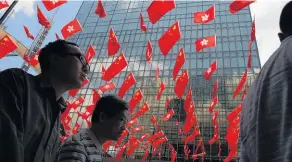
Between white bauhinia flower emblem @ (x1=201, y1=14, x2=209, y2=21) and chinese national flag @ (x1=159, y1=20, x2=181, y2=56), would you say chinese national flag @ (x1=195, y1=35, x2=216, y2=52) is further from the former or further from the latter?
chinese national flag @ (x1=159, y1=20, x2=181, y2=56)

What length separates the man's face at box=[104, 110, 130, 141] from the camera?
2.51 metres

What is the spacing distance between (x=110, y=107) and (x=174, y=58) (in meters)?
33.3

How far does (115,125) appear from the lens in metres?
2.54

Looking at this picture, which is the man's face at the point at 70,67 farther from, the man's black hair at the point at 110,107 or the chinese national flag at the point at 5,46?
the chinese national flag at the point at 5,46

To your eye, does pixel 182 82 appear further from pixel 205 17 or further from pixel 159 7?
pixel 159 7

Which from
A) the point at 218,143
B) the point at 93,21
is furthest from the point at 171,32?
the point at 93,21

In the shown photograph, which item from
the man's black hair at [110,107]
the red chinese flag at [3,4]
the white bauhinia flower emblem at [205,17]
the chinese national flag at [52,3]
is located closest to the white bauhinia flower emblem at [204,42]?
the white bauhinia flower emblem at [205,17]

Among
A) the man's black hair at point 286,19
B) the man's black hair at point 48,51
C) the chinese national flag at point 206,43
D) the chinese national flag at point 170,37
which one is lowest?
the chinese national flag at point 206,43

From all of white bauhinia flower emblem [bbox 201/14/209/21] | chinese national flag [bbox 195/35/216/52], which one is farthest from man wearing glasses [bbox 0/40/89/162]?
chinese national flag [bbox 195/35/216/52]

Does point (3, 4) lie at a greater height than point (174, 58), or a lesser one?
greater

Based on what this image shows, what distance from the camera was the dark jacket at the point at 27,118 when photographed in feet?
4.02

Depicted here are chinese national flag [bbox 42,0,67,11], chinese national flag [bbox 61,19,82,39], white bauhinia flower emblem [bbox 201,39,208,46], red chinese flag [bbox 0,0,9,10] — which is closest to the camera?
chinese national flag [bbox 42,0,67,11]

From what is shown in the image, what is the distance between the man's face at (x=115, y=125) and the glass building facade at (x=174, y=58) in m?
27.0

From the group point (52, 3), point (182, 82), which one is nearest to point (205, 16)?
point (182, 82)
